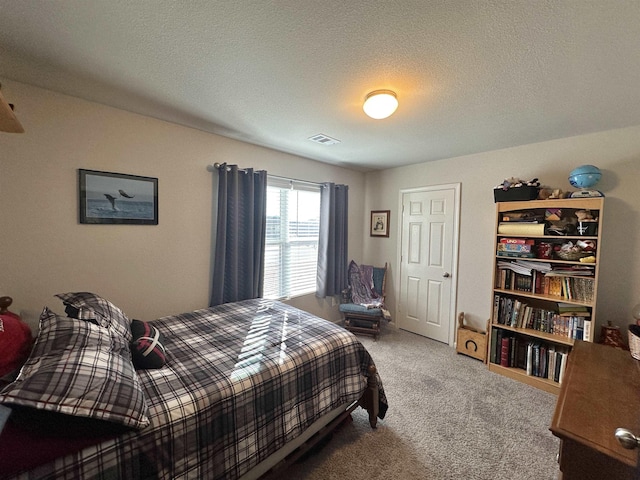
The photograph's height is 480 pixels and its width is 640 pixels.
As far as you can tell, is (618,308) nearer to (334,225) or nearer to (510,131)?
(510,131)

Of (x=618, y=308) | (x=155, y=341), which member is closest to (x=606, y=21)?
(x=618, y=308)

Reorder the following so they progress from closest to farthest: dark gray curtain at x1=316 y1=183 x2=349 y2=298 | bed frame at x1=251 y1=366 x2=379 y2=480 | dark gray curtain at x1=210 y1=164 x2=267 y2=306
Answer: bed frame at x1=251 y1=366 x2=379 y2=480, dark gray curtain at x1=210 y1=164 x2=267 y2=306, dark gray curtain at x1=316 y1=183 x2=349 y2=298

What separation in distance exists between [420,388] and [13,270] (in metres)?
3.33

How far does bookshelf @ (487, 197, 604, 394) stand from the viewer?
7.46 ft

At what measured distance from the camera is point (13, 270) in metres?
1.77

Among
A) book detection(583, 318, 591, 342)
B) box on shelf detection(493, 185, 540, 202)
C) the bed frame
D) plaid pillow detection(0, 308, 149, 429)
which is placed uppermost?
box on shelf detection(493, 185, 540, 202)

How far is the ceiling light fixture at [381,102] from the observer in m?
1.71

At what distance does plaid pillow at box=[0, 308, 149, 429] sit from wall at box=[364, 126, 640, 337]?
326 cm

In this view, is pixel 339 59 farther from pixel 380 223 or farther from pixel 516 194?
pixel 380 223

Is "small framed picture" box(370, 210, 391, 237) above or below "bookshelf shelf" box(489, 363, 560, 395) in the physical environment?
above

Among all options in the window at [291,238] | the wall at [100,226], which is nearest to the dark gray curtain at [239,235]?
the wall at [100,226]

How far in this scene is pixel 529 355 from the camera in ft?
8.29

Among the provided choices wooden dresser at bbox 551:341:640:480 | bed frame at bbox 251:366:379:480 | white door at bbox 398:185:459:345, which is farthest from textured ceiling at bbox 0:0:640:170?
bed frame at bbox 251:366:379:480

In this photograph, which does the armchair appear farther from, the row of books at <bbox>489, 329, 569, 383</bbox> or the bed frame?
the bed frame
